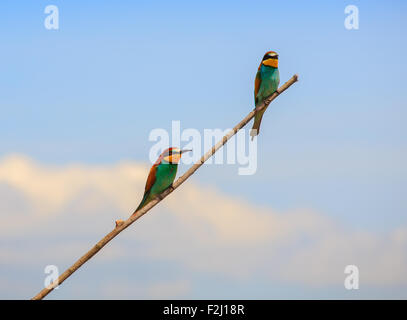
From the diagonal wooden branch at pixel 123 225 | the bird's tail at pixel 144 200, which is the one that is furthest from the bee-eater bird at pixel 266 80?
the diagonal wooden branch at pixel 123 225

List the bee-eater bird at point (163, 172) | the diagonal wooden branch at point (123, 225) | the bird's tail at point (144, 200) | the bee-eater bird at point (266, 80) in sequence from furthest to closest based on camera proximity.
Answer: the bee-eater bird at point (266, 80)
the bird's tail at point (144, 200)
the bee-eater bird at point (163, 172)
the diagonal wooden branch at point (123, 225)

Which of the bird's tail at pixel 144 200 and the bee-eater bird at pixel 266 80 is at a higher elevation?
the bee-eater bird at pixel 266 80

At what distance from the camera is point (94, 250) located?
13.6 feet

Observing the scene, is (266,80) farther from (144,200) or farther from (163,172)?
(144,200)

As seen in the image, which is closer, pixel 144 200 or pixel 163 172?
pixel 163 172

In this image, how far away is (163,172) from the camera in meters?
5.63

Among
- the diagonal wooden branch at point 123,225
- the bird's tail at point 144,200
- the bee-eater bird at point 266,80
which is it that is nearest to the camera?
the diagonal wooden branch at point 123,225

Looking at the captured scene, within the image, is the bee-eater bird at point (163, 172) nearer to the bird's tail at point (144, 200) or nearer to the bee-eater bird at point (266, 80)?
the bird's tail at point (144, 200)

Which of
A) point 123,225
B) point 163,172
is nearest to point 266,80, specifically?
point 163,172

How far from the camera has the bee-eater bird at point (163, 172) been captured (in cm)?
561
